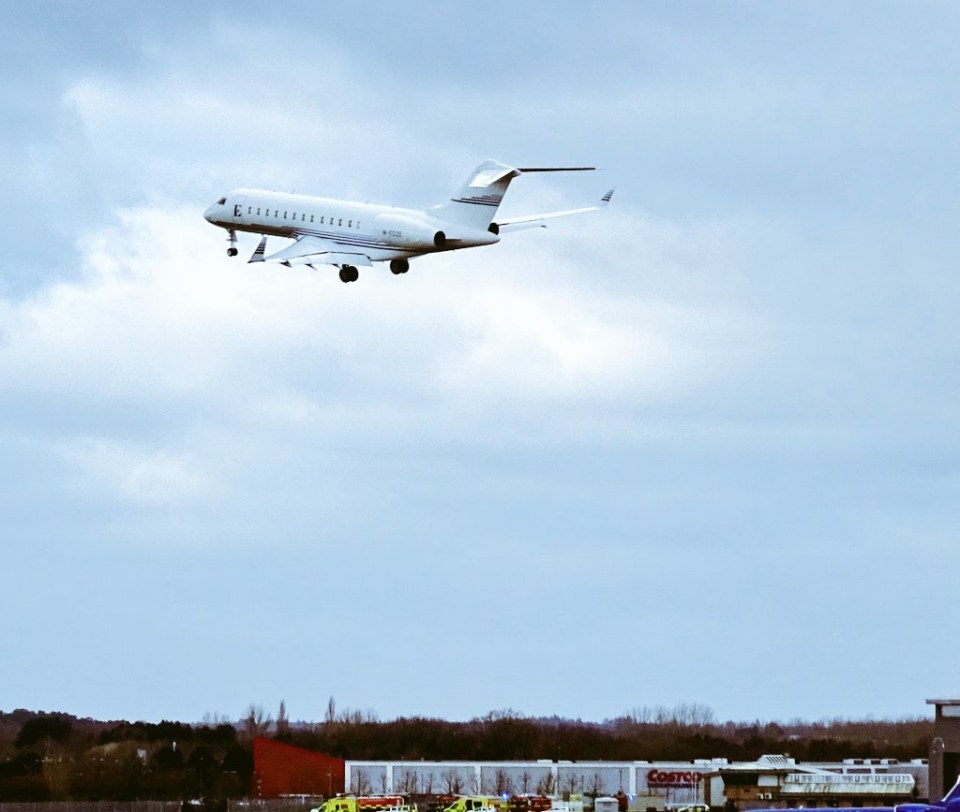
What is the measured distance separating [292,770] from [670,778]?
2505 cm

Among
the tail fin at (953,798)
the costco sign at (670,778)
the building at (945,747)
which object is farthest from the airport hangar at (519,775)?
the tail fin at (953,798)

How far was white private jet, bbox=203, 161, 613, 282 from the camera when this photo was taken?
4193 inches

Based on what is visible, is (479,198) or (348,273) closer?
(348,273)

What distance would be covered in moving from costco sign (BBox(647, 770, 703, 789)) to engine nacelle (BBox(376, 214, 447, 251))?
50066mm

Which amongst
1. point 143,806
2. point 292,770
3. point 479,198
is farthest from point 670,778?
point 479,198

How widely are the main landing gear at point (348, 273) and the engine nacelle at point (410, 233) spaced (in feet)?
7.01

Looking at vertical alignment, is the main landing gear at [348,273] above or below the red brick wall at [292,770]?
above

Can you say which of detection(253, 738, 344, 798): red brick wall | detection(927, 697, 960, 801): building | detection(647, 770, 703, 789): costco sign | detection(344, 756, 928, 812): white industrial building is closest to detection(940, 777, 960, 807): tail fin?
detection(927, 697, 960, 801): building

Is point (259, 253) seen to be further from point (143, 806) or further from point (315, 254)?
point (143, 806)

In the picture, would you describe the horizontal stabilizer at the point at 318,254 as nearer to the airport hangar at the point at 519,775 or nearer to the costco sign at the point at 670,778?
the airport hangar at the point at 519,775

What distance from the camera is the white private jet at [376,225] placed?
10650 cm

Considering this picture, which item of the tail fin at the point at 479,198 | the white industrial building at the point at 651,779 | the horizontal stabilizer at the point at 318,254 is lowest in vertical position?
the white industrial building at the point at 651,779

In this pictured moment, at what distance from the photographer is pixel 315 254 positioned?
109 metres

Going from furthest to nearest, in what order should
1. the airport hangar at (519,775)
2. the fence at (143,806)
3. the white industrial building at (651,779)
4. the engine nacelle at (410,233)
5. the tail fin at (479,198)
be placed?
the airport hangar at (519,775), the white industrial building at (651,779), the fence at (143,806), the tail fin at (479,198), the engine nacelle at (410,233)
